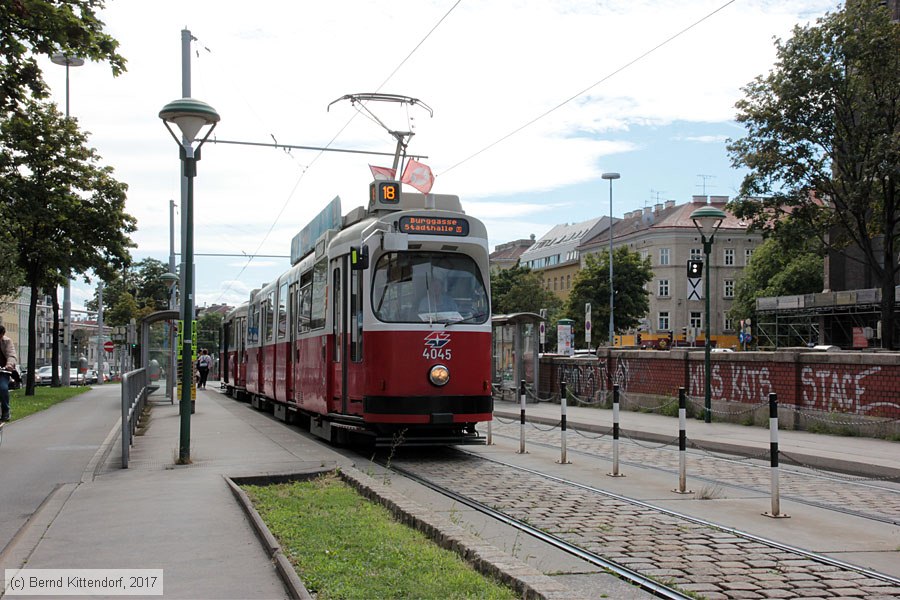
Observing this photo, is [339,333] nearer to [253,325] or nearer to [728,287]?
[253,325]

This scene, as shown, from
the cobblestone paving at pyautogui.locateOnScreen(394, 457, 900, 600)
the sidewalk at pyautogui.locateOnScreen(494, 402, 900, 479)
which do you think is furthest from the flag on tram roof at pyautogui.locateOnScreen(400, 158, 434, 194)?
the cobblestone paving at pyautogui.locateOnScreen(394, 457, 900, 600)

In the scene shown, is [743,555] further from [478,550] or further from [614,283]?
[614,283]

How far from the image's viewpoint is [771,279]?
262 feet

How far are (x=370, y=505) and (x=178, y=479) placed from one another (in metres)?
3.08

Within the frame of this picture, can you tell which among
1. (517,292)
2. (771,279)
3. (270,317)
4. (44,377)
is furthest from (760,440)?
(771,279)

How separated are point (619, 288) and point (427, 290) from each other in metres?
58.2

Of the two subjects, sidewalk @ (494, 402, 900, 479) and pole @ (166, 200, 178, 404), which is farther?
pole @ (166, 200, 178, 404)

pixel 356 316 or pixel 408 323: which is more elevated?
pixel 356 316

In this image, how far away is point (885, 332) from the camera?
3331cm

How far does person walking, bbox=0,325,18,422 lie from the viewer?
38.9 feet

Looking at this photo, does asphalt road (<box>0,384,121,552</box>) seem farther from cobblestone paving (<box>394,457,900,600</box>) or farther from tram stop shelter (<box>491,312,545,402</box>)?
tram stop shelter (<box>491,312,545,402</box>)

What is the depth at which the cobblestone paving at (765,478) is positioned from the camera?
970cm

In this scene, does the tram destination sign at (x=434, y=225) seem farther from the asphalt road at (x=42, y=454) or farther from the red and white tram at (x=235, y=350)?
the red and white tram at (x=235, y=350)

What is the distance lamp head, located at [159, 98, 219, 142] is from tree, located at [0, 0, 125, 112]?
1073mm
